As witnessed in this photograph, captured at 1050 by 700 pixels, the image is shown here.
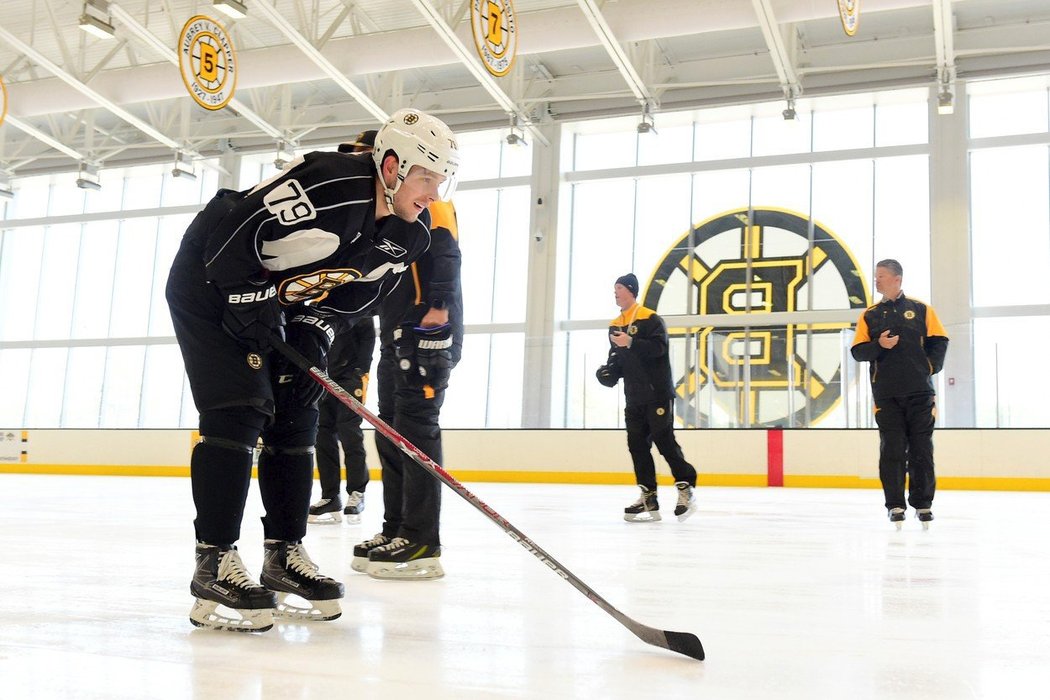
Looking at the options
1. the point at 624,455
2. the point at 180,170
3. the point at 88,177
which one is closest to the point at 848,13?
the point at 624,455

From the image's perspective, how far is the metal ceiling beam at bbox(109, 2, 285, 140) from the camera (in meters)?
11.3

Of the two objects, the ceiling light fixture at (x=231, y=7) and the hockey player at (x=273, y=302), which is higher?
the ceiling light fixture at (x=231, y=7)

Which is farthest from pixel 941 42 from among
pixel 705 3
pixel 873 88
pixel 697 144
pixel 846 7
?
pixel 846 7

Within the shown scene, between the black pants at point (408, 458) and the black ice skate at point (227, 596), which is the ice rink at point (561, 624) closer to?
the black ice skate at point (227, 596)

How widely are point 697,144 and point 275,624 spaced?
14547mm

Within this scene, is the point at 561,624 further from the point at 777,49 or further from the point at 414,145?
the point at 777,49

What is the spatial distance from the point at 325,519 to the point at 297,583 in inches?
111

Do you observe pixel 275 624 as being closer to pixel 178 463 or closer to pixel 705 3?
pixel 705 3

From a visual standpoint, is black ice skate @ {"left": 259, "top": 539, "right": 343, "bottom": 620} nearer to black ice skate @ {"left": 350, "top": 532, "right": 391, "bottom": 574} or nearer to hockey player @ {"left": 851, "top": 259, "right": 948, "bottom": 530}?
black ice skate @ {"left": 350, "top": 532, "right": 391, "bottom": 574}

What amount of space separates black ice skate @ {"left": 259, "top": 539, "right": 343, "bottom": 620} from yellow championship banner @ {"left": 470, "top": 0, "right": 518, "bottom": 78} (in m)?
5.57

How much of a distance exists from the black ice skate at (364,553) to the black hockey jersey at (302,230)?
1172 millimetres

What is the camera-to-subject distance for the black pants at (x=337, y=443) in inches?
197

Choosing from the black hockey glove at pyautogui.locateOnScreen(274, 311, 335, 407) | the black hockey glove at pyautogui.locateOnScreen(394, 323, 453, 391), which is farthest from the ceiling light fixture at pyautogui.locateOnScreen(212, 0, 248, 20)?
the black hockey glove at pyautogui.locateOnScreen(274, 311, 335, 407)

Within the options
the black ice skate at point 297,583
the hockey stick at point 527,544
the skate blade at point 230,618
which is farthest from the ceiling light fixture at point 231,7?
the skate blade at point 230,618
